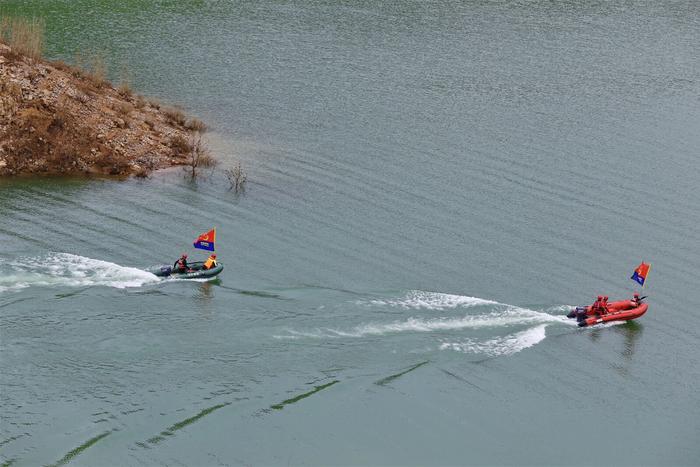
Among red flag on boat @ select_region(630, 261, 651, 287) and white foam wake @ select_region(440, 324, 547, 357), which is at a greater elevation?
red flag on boat @ select_region(630, 261, 651, 287)

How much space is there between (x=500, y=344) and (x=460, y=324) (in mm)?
2320

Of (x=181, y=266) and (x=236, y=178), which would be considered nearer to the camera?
(x=181, y=266)

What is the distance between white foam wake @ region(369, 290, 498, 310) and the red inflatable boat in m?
4.60

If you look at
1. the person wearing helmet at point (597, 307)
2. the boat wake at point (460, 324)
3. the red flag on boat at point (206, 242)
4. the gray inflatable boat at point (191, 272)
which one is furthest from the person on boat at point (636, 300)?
the red flag on boat at point (206, 242)

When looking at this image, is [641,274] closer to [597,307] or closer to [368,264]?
[597,307]

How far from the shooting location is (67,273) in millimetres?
48875

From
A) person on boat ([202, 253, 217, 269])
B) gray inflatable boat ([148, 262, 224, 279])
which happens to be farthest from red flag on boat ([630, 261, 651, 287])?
person on boat ([202, 253, 217, 269])

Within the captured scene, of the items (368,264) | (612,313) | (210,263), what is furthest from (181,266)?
(612,313)

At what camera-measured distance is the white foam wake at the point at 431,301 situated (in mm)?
49969

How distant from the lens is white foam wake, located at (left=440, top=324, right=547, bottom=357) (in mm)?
47219

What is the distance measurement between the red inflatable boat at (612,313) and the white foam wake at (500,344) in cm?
303

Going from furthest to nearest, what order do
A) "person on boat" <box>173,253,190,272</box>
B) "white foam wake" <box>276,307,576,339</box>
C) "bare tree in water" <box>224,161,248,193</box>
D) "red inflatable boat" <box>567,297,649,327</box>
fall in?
"bare tree in water" <box>224,161,248,193</box> → "red inflatable boat" <box>567,297,649,327</box> → "person on boat" <box>173,253,190,272</box> → "white foam wake" <box>276,307,576,339</box>

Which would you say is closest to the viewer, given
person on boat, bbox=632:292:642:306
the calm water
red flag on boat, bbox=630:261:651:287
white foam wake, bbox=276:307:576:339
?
the calm water

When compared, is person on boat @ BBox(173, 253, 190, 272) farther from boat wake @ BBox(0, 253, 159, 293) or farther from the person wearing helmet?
the person wearing helmet
